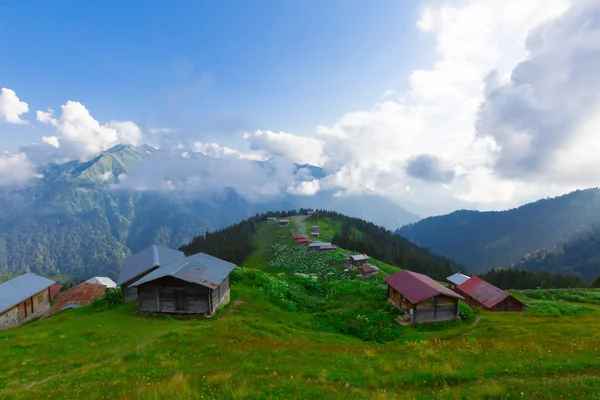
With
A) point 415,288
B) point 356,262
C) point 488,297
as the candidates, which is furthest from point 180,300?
point 356,262

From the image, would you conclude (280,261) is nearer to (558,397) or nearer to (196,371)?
(196,371)

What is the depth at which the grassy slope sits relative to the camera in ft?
36.8

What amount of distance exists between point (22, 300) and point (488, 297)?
265 feet

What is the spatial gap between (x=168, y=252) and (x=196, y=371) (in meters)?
36.7

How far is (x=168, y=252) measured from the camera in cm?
4791

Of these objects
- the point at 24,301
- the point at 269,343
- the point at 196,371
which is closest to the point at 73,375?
the point at 196,371

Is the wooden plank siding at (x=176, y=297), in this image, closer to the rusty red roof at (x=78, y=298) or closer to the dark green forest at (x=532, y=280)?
the rusty red roof at (x=78, y=298)

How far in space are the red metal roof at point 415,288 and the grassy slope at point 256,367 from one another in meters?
9.73

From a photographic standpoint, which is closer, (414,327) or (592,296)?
(414,327)

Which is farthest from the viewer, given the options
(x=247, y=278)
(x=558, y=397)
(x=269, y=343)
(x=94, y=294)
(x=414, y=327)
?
(x=94, y=294)

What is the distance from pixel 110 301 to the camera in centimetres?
3884

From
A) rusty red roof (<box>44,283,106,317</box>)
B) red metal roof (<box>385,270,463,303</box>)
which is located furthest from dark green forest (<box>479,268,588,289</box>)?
rusty red roof (<box>44,283,106,317</box>)

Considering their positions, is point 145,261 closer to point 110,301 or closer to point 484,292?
point 110,301

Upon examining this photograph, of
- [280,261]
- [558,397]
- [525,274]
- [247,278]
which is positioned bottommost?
[525,274]
